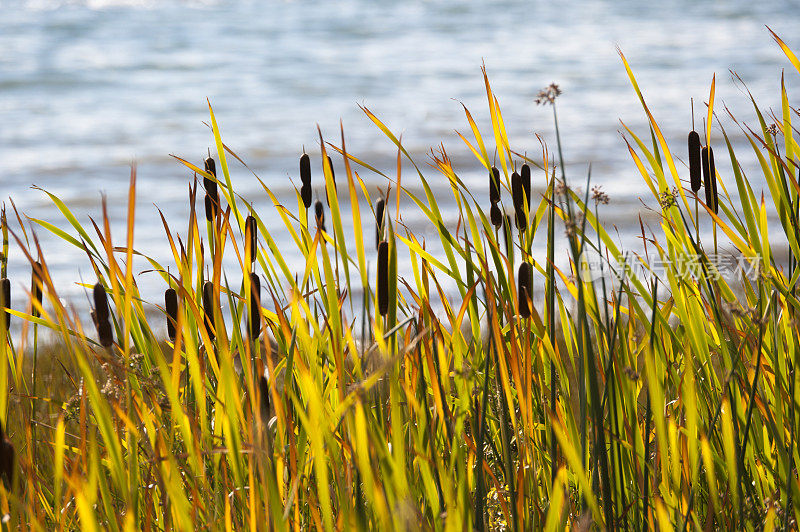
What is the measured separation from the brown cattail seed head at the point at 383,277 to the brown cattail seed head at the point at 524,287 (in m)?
0.17

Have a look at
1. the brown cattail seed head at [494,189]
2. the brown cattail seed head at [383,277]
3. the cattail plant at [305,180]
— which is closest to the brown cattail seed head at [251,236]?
the cattail plant at [305,180]

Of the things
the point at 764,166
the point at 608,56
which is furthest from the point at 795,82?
the point at 764,166

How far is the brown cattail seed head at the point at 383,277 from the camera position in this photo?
96 centimetres

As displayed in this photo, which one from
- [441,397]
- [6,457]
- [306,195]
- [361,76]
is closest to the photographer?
[6,457]

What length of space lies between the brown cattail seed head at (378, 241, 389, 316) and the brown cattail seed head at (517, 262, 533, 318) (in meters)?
0.17

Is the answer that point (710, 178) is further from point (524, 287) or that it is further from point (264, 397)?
point (264, 397)

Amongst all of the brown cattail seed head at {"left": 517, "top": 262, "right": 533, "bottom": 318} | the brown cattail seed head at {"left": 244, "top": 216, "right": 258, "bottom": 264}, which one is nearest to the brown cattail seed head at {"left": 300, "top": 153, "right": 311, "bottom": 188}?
the brown cattail seed head at {"left": 244, "top": 216, "right": 258, "bottom": 264}

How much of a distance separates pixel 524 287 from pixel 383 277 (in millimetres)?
188

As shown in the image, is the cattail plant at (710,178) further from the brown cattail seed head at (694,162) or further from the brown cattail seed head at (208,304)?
Result: the brown cattail seed head at (208,304)

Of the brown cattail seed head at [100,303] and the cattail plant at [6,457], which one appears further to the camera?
the brown cattail seed head at [100,303]

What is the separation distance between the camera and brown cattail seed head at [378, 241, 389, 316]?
96cm

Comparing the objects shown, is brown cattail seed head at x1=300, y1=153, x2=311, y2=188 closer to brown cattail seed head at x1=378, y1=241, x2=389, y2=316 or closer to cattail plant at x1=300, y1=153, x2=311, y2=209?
cattail plant at x1=300, y1=153, x2=311, y2=209

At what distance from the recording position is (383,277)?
99 centimetres

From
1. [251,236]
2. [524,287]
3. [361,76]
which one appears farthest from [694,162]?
[361,76]
